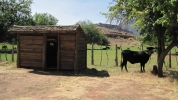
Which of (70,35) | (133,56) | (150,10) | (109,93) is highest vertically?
(150,10)

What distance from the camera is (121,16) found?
13992 millimetres

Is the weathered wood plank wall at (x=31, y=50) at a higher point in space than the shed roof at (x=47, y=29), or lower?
lower

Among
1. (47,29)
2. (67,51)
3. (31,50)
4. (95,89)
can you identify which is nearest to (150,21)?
(95,89)

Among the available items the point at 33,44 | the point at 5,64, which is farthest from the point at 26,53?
the point at 5,64

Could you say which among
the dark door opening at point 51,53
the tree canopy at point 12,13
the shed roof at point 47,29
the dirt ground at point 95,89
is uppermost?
the tree canopy at point 12,13

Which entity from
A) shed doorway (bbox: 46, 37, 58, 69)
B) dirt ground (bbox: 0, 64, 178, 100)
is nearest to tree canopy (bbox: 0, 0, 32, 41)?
shed doorway (bbox: 46, 37, 58, 69)

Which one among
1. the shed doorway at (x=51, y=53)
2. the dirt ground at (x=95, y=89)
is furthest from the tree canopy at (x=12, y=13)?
the dirt ground at (x=95, y=89)

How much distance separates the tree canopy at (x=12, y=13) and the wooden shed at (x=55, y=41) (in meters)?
19.6

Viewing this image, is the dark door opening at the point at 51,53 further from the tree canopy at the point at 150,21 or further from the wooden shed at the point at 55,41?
the tree canopy at the point at 150,21

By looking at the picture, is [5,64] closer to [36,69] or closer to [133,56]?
[36,69]

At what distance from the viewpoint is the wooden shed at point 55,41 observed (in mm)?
14281

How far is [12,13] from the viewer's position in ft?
116

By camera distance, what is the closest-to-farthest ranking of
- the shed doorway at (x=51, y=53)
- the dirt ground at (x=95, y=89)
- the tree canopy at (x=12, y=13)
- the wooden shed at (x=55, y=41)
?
the dirt ground at (x=95, y=89), the wooden shed at (x=55, y=41), the shed doorway at (x=51, y=53), the tree canopy at (x=12, y=13)

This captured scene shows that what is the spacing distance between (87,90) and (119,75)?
4.38 m
